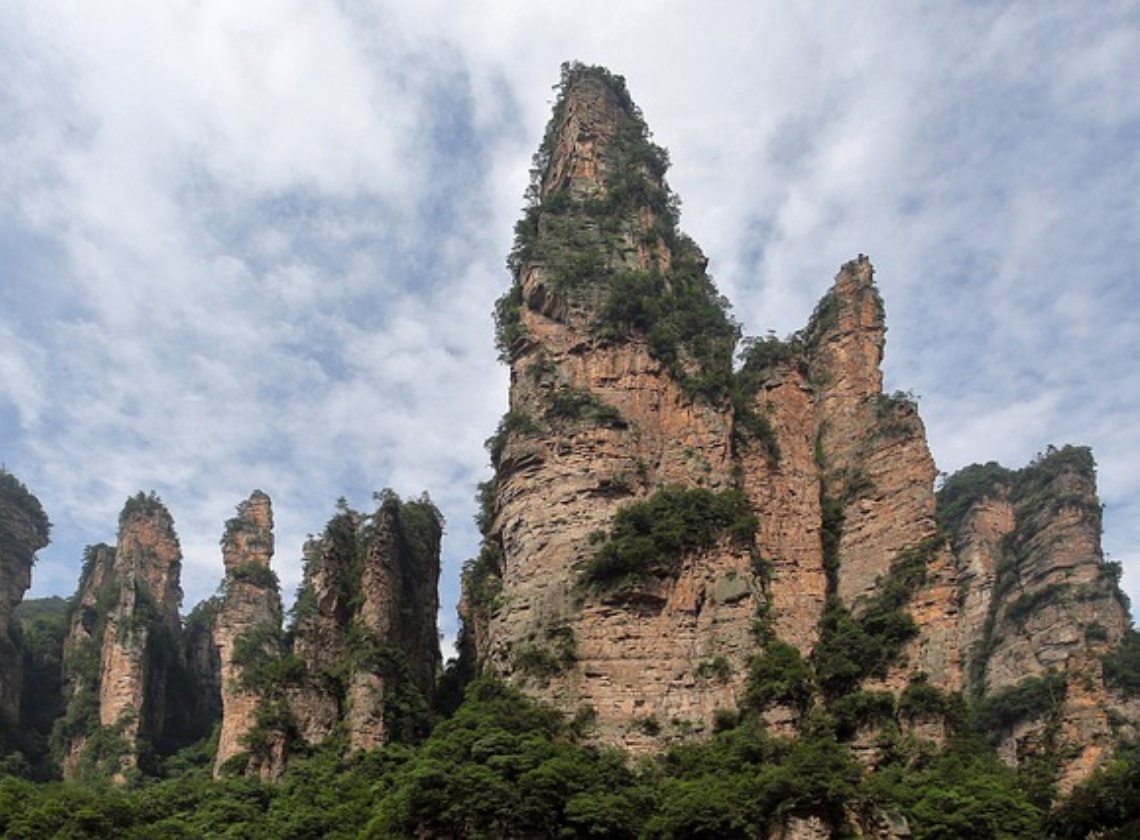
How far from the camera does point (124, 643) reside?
2271 inches

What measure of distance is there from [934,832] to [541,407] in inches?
848

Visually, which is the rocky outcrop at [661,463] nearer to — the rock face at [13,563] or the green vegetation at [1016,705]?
the green vegetation at [1016,705]

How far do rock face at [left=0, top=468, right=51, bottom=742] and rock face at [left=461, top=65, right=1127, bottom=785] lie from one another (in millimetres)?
24528

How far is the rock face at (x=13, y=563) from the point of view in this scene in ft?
192

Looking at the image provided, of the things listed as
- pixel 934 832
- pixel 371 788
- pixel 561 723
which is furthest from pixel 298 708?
pixel 934 832

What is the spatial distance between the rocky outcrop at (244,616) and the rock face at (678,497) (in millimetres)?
9363

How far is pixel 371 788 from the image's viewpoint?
38.1 meters

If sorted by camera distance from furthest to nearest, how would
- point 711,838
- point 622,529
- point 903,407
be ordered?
point 903,407 < point 622,529 < point 711,838

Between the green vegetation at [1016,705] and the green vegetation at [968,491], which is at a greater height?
the green vegetation at [968,491]

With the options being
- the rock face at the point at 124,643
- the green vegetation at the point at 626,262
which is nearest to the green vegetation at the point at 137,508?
the rock face at the point at 124,643

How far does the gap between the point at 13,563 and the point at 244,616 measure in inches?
633

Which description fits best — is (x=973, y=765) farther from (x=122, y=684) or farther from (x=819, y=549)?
(x=122, y=684)

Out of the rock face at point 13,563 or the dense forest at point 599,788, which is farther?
the rock face at point 13,563

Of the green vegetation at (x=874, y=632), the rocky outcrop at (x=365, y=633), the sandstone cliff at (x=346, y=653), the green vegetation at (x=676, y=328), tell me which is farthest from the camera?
the green vegetation at (x=676, y=328)
